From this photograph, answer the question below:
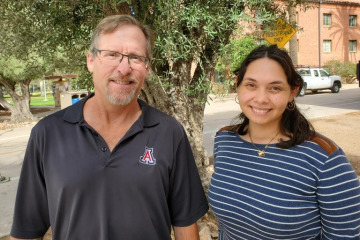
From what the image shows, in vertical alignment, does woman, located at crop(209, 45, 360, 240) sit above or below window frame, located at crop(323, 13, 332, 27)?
below

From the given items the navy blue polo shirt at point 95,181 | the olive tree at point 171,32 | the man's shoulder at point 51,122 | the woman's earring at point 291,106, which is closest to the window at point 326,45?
the olive tree at point 171,32

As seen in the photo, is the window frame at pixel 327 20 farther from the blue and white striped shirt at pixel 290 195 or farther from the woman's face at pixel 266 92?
the blue and white striped shirt at pixel 290 195

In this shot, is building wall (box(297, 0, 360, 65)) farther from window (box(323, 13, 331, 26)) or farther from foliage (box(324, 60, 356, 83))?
foliage (box(324, 60, 356, 83))

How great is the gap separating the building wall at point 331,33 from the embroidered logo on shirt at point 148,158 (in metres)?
39.8

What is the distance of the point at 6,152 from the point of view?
10297mm

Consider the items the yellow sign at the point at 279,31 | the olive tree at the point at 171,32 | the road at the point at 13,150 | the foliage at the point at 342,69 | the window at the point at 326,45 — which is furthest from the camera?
the window at the point at 326,45

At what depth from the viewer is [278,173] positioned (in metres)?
1.88

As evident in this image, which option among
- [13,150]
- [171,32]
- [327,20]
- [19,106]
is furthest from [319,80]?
[171,32]

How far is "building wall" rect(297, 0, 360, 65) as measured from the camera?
130 ft

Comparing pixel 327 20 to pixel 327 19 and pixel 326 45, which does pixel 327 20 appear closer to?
pixel 327 19

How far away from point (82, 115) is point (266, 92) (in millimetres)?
Answer: 1086

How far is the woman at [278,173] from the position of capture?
1.74 m

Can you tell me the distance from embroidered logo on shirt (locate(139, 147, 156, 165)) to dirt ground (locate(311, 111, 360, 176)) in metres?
6.10

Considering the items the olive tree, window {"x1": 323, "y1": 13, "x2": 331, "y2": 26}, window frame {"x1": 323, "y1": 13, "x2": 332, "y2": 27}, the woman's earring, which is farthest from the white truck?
the woman's earring
